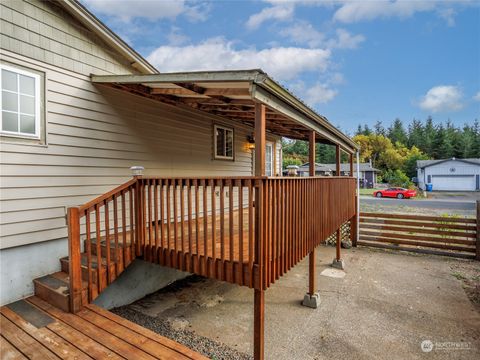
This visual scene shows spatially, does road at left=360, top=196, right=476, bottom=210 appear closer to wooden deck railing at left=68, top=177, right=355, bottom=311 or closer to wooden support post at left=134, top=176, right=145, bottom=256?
wooden deck railing at left=68, top=177, right=355, bottom=311

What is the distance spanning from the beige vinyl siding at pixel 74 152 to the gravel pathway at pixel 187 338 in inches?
67.8

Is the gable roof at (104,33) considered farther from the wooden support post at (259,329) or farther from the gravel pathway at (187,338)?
the wooden support post at (259,329)

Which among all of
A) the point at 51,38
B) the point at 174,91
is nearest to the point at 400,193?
the point at 174,91

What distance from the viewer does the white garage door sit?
3344 cm

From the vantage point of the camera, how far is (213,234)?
3.18m

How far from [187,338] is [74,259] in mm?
1859

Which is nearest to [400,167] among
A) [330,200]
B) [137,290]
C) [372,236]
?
[372,236]

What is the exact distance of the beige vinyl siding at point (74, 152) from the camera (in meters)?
3.48

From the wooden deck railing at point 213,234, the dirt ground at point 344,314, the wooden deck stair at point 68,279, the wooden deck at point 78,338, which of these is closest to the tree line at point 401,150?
the dirt ground at point 344,314

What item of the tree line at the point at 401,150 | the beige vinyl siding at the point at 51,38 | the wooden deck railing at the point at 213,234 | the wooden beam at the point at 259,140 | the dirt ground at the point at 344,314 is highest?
the tree line at the point at 401,150

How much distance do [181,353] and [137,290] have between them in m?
2.89

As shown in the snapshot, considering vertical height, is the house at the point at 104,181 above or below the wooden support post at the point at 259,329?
above

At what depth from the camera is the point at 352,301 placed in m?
5.04
